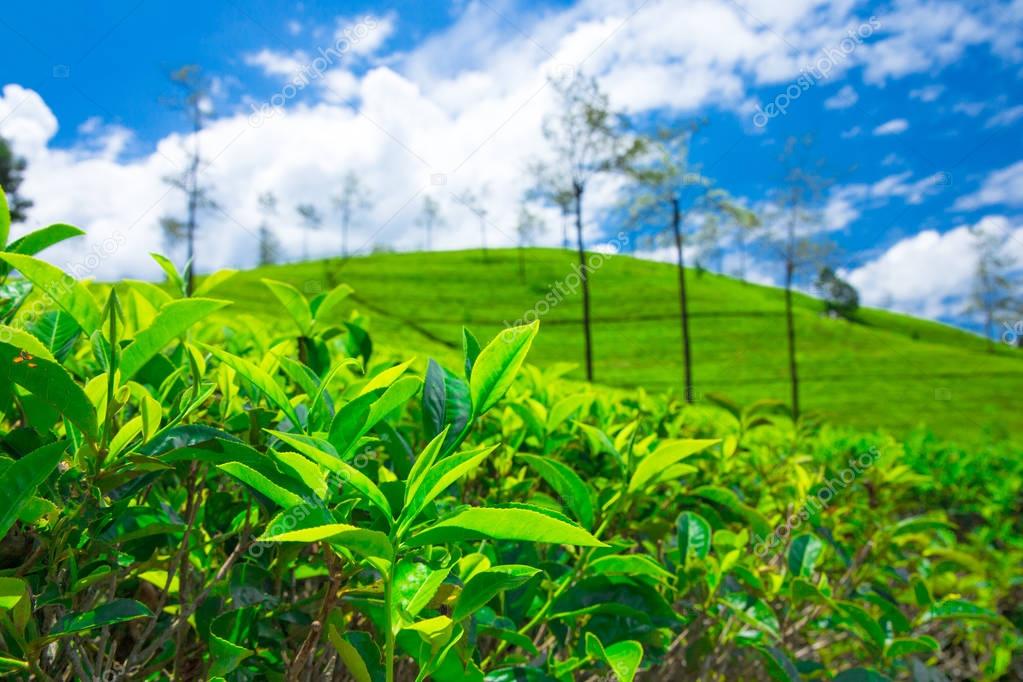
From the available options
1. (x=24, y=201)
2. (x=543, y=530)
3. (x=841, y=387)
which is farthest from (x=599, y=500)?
(x=841, y=387)

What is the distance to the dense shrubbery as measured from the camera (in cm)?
70

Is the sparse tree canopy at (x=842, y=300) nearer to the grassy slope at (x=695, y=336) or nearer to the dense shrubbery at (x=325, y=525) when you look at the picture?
the grassy slope at (x=695, y=336)

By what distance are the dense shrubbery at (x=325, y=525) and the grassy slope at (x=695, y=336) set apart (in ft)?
102

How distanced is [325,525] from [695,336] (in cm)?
5115

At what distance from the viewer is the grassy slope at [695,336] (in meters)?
38.8

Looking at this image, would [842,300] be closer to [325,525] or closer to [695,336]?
[695,336]

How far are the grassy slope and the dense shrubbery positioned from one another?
31.2 metres

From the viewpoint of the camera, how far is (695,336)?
164 feet

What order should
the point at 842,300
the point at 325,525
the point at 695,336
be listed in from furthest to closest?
the point at 842,300, the point at 695,336, the point at 325,525

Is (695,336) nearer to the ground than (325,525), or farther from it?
farther from it

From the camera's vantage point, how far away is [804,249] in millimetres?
29969

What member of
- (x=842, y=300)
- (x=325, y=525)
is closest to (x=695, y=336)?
(x=842, y=300)

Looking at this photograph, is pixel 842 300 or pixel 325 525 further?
pixel 842 300

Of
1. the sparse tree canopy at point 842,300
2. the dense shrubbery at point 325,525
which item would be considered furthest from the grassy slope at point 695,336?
the dense shrubbery at point 325,525
